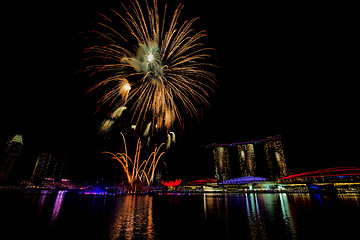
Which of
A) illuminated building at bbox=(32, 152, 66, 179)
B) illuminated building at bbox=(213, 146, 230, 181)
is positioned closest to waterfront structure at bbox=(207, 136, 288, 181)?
illuminated building at bbox=(213, 146, 230, 181)

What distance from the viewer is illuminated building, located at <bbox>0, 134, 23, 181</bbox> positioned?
365 feet

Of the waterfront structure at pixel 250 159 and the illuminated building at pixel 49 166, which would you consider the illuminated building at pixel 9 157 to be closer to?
the illuminated building at pixel 49 166

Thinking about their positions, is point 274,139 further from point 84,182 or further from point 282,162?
point 84,182

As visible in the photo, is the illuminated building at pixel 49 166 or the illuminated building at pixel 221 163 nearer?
the illuminated building at pixel 221 163

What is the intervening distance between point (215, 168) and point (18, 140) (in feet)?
480

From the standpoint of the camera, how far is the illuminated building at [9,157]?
111m

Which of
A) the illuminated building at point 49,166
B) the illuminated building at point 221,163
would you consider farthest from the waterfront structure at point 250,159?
the illuminated building at point 49,166

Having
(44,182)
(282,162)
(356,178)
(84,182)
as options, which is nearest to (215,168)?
(282,162)

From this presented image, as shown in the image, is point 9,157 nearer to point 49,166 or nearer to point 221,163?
point 49,166

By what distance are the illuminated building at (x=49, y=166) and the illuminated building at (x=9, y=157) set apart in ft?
51.3

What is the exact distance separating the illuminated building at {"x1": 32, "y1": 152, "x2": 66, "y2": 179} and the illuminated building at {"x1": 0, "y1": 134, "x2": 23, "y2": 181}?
15631mm

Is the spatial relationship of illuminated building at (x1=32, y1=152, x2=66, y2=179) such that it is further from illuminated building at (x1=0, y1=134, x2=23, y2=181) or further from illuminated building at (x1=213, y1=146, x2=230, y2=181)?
illuminated building at (x1=213, y1=146, x2=230, y2=181)

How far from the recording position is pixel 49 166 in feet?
406

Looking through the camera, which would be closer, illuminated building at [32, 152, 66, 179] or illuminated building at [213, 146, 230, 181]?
illuminated building at [213, 146, 230, 181]
